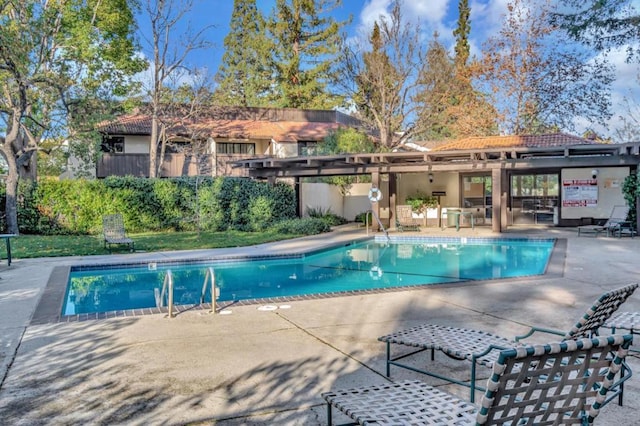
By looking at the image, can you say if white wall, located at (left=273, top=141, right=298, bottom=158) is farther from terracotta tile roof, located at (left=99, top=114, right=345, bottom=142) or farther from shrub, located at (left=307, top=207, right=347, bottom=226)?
shrub, located at (left=307, top=207, right=347, bottom=226)

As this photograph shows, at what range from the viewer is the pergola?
14.8 metres

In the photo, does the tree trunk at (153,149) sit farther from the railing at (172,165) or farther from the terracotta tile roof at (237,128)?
the terracotta tile roof at (237,128)

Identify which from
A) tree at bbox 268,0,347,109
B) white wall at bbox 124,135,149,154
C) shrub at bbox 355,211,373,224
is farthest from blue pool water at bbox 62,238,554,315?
tree at bbox 268,0,347,109

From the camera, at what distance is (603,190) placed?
1834 centimetres

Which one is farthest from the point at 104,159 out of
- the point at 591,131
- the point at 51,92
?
the point at 591,131

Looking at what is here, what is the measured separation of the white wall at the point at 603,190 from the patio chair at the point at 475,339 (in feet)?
55.6

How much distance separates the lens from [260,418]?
3016 millimetres

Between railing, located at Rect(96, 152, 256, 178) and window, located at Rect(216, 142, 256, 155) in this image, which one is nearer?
railing, located at Rect(96, 152, 256, 178)

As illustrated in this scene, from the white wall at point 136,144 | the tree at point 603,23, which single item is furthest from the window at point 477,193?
the white wall at point 136,144

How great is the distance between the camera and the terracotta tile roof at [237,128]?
23.5 metres

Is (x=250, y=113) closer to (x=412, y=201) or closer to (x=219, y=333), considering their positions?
(x=412, y=201)

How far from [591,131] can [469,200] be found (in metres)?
10.5

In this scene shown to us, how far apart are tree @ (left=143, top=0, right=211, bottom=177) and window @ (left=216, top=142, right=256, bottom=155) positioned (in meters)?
3.58

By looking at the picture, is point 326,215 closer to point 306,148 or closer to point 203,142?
point 306,148
